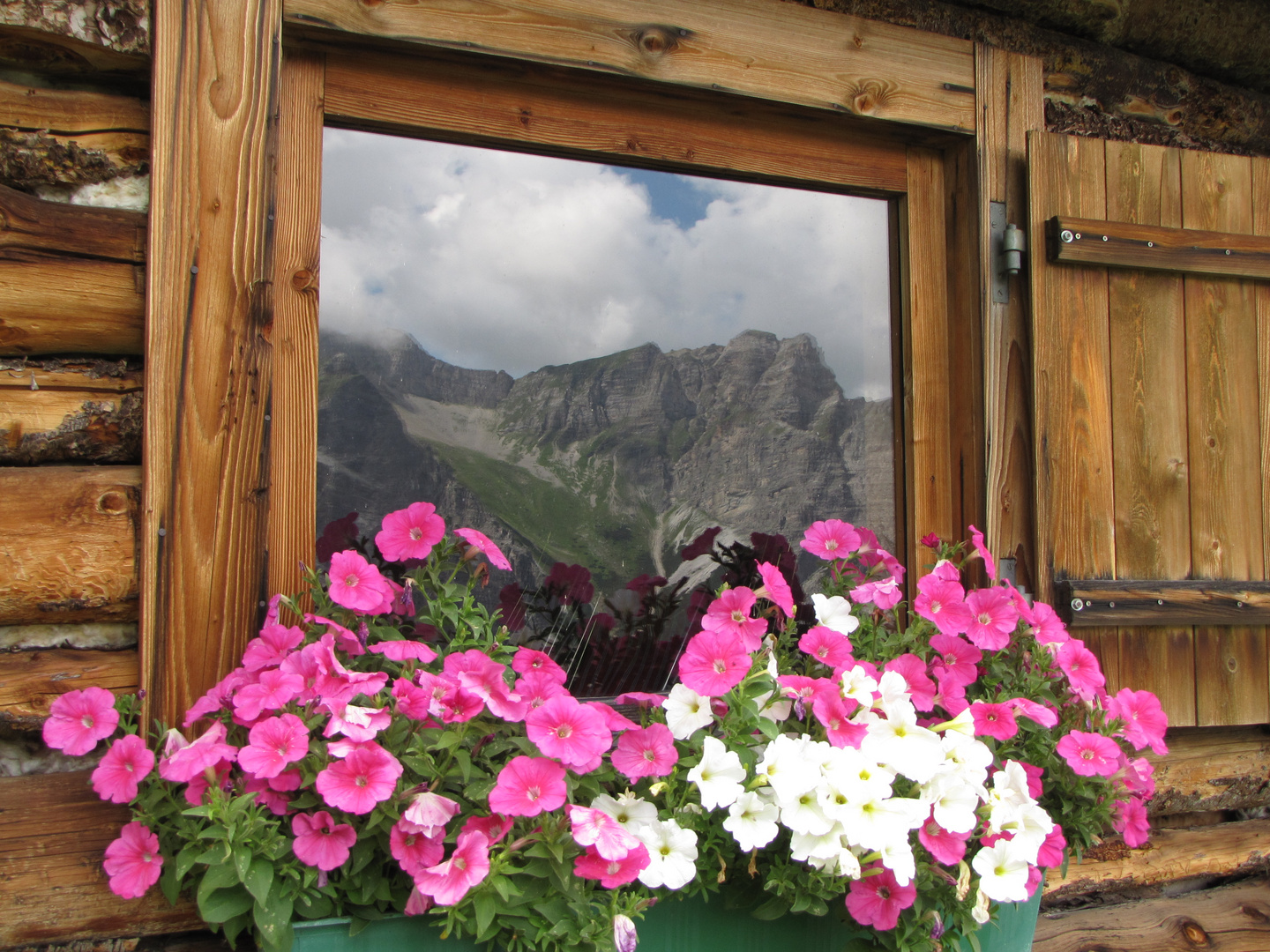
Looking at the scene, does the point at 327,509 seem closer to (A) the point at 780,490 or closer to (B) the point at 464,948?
(B) the point at 464,948

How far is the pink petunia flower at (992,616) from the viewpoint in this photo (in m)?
1.45

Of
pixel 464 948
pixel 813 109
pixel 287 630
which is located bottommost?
pixel 464 948

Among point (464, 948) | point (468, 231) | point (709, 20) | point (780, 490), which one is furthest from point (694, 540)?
point (709, 20)

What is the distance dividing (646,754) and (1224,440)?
61.9 inches

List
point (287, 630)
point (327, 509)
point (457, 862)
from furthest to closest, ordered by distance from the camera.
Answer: point (327, 509) < point (287, 630) < point (457, 862)

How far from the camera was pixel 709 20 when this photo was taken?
1705mm

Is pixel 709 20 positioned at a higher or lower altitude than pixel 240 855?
higher

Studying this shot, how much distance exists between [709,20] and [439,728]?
1.42 m

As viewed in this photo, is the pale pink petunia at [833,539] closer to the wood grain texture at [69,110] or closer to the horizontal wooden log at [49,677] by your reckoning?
the horizontal wooden log at [49,677]

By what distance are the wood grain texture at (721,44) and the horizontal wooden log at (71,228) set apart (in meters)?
0.45

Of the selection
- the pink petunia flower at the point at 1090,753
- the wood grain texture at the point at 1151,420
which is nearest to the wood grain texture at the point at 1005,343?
the wood grain texture at the point at 1151,420

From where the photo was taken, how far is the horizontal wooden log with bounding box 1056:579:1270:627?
1.77 metres

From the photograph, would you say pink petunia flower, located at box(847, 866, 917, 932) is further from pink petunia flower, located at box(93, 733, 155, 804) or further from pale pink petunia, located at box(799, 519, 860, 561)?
pink petunia flower, located at box(93, 733, 155, 804)

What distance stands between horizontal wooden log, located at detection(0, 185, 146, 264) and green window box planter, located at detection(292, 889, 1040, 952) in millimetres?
1056
